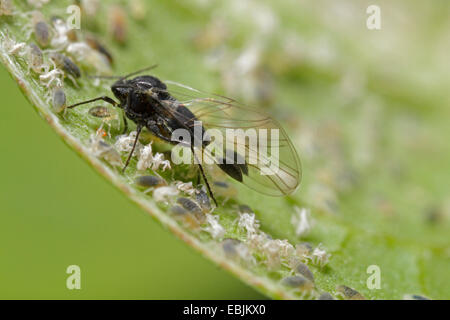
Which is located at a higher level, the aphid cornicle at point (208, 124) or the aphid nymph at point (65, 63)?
the aphid nymph at point (65, 63)

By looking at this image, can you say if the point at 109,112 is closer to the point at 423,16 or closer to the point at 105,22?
the point at 105,22

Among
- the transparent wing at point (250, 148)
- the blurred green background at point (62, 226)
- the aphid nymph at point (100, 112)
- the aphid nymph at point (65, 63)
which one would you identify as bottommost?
the blurred green background at point (62, 226)

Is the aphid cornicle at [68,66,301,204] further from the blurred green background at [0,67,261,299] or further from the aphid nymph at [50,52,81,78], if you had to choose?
the blurred green background at [0,67,261,299]

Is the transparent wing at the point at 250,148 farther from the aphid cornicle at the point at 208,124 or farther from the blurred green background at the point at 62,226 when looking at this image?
the blurred green background at the point at 62,226

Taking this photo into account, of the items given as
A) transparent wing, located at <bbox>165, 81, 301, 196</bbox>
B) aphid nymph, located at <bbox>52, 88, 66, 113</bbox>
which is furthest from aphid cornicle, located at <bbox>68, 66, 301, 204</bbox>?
aphid nymph, located at <bbox>52, 88, 66, 113</bbox>

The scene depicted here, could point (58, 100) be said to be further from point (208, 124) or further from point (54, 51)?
point (208, 124)

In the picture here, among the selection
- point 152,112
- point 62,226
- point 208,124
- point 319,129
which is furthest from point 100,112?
point 319,129

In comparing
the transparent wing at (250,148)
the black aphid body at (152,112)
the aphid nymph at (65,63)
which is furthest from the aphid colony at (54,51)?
the transparent wing at (250,148)
